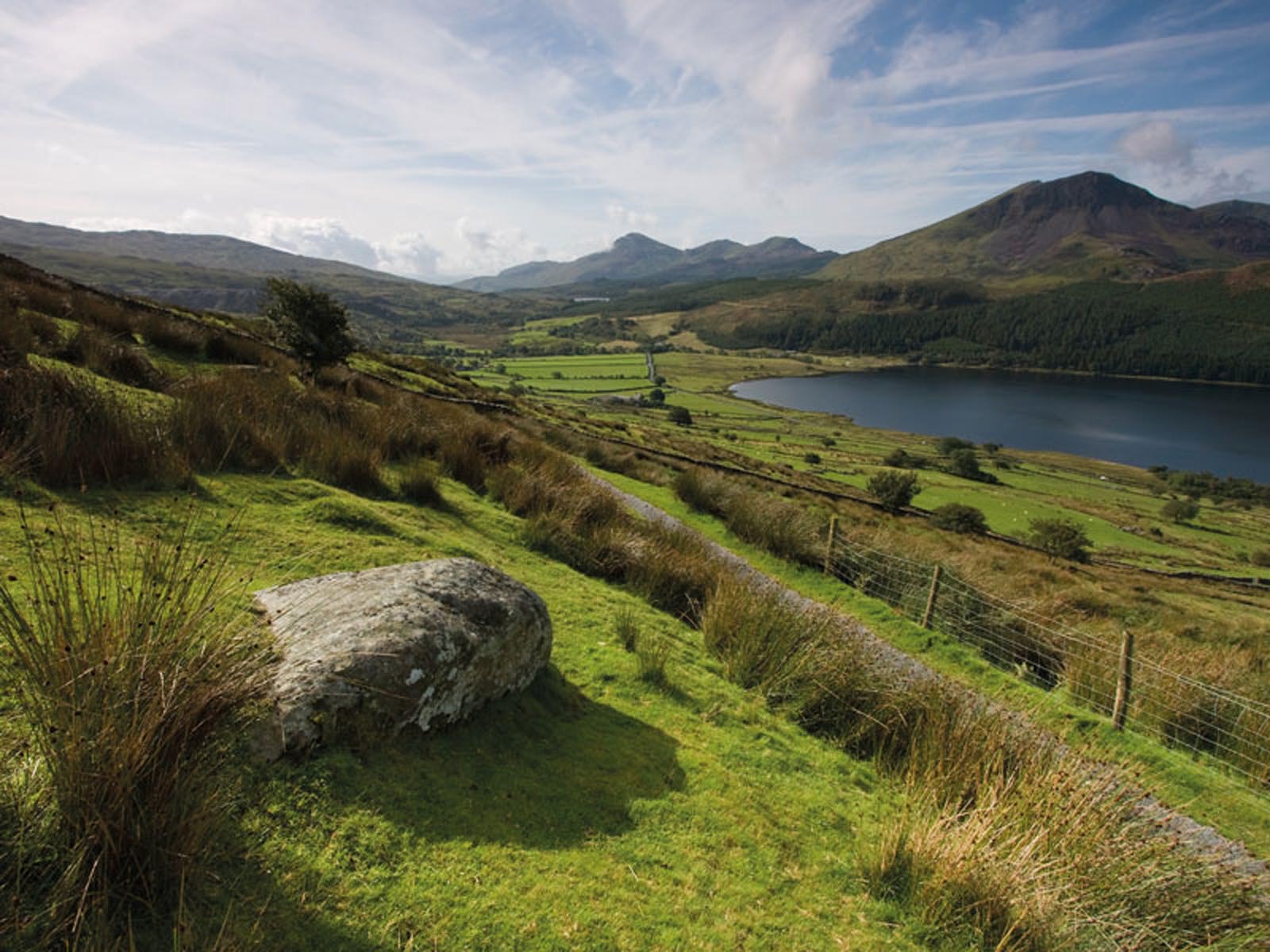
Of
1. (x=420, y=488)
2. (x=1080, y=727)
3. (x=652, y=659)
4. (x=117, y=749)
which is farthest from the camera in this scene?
(x=420, y=488)

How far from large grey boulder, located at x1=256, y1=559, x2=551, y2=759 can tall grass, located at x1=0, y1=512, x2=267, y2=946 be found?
56cm

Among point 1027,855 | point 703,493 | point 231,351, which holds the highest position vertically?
point 231,351

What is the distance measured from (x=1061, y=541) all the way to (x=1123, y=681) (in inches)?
1653

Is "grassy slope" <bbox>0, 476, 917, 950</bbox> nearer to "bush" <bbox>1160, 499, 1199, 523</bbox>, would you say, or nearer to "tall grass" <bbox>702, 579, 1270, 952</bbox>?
"tall grass" <bbox>702, 579, 1270, 952</bbox>

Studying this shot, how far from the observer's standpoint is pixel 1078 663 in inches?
377

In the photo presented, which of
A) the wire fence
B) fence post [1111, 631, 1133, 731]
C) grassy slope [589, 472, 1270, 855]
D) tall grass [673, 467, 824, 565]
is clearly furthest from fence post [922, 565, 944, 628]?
fence post [1111, 631, 1133, 731]

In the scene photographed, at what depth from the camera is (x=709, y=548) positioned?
1278cm

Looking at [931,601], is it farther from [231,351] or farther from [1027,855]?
[231,351]

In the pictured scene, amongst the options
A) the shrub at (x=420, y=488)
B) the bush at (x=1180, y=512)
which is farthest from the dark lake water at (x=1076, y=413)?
the shrub at (x=420, y=488)

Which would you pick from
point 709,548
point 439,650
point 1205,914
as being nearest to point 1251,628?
point 709,548

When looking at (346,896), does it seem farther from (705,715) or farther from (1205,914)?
(1205,914)

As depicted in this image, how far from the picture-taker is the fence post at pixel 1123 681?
820 centimetres

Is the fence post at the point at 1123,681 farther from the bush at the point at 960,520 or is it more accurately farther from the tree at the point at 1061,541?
the tree at the point at 1061,541

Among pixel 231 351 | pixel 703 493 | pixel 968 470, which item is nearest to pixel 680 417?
pixel 968 470
